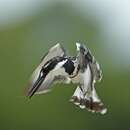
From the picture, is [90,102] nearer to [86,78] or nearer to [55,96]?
[86,78]

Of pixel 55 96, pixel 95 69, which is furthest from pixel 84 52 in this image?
pixel 55 96

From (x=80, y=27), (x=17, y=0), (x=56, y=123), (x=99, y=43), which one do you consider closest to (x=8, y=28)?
(x=17, y=0)

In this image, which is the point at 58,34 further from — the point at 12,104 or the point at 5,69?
the point at 12,104

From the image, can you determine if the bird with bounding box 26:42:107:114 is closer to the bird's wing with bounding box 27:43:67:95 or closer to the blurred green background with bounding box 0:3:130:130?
the bird's wing with bounding box 27:43:67:95

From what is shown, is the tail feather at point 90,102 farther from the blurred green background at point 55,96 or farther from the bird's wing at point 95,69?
the blurred green background at point 55,96

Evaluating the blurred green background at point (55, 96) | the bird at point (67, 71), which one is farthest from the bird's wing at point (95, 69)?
the blurred green background at point (55, 96)
